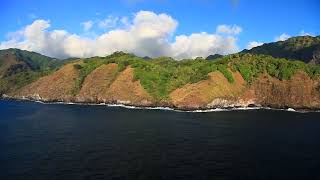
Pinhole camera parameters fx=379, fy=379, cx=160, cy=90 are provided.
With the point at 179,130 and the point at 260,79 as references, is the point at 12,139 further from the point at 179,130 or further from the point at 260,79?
the point at 260,79

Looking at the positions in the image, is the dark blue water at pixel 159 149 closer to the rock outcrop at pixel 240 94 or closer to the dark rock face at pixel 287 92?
the rock outcrop at pixel 240 94

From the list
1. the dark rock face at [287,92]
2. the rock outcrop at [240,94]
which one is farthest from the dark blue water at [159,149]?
the dark rock face at [287,92]

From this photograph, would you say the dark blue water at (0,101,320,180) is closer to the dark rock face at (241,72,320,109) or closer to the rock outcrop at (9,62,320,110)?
the rock outcrop at (9,62,320,110)

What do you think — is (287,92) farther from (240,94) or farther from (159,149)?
(159,149)

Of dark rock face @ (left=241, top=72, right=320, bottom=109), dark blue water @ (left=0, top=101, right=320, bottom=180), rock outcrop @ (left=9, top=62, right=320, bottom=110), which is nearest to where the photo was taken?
dark blue water @ (left=0, top=101, right=320, bottom=180)

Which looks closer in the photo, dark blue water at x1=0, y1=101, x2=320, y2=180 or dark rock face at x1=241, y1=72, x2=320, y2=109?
dark blue water at x1=0, y1=101, x2=320, y2=180

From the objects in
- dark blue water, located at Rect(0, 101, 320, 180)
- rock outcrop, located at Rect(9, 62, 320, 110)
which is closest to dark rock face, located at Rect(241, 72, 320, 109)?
rock outcrop, located at Rect(9, 62, 320, 110)

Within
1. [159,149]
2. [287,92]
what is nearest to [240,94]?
[287,92]

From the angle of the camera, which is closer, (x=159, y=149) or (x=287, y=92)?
(x=159, y=149)
